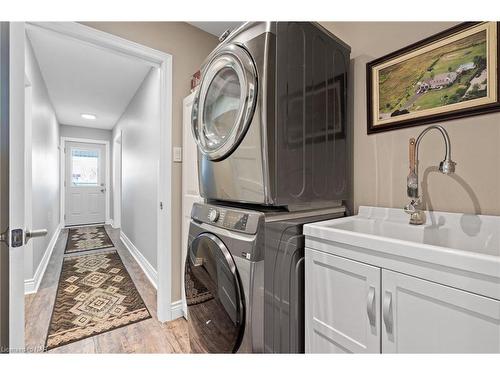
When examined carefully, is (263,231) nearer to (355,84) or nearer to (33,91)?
(355,84)

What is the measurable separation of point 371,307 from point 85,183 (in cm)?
715

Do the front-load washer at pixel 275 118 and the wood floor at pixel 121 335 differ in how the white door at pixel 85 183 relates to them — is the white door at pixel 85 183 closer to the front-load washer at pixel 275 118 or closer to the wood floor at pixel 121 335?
the wood floor at pixel 121 335

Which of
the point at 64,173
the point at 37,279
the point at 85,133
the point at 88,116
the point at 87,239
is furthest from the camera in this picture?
the point at 85,133

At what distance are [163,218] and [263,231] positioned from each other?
1263 mm

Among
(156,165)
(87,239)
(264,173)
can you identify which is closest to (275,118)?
(264,173)

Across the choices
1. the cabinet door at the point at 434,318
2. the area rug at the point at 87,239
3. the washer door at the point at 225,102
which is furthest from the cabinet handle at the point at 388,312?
the area rug at the point at 87,239

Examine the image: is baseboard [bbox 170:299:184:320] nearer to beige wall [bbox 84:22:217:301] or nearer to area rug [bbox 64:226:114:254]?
beige wall [bbox 84:22:217:301]

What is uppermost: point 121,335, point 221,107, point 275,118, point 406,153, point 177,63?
point 177,63

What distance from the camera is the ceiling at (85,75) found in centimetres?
241

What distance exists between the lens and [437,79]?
1.15 meters

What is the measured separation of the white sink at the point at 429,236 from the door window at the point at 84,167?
6813 mm

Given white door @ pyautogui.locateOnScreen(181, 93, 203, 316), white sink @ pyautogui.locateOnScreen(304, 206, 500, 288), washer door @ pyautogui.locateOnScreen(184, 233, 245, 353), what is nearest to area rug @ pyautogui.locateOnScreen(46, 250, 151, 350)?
white door @ pyautogui.locateOnScreen(181, 93, 203, 316)

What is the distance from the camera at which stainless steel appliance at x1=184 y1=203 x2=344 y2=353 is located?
0.98m

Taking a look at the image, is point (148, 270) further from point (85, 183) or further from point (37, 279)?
point (85, 183)
